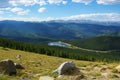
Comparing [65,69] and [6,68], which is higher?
[6,68]

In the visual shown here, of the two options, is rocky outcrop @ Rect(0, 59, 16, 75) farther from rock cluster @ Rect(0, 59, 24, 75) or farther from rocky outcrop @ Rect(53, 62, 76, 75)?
rocky outcrop @ Rect(53, 62, 76, 75)

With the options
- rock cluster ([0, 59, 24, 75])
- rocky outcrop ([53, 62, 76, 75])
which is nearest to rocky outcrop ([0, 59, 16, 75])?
rock cluster ([0, 59, 24, 75])

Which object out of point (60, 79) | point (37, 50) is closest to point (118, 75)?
point (60, 79)

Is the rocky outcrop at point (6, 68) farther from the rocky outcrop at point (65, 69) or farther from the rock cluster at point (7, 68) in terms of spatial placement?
the rocky outcrop at point (65, 69)

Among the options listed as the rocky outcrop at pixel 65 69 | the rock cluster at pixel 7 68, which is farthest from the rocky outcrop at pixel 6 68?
the rocky outcrop at pixel 65 69

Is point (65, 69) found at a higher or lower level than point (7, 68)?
lower

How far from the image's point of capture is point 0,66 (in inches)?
764

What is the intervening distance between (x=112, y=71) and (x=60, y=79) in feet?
17.2

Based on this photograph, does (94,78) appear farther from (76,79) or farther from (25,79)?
(25,79)

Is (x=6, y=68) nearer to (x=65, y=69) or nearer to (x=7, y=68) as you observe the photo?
(x=7, y=68)

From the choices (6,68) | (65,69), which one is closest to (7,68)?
(6,68)

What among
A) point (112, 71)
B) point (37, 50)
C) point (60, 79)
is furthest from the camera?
point (37, 50)

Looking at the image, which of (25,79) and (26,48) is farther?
(26,48)

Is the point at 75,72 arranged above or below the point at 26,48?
above
